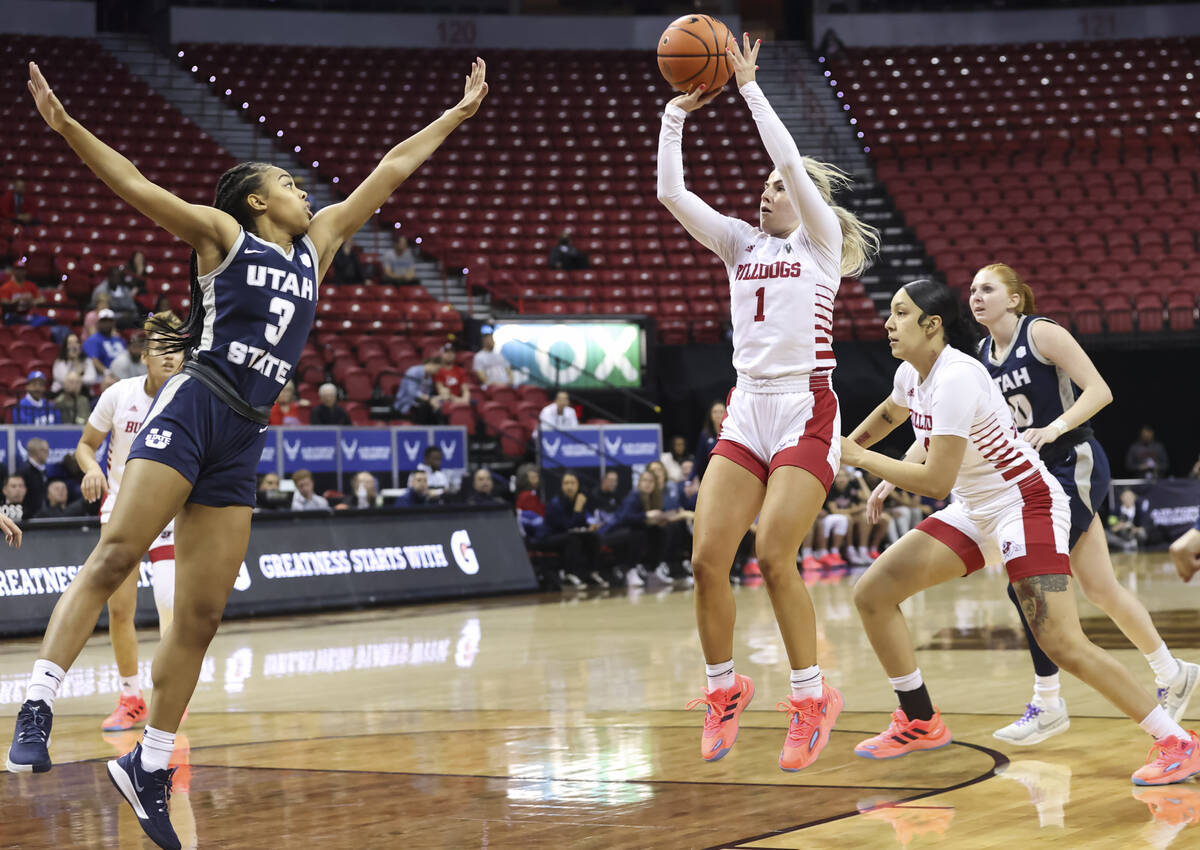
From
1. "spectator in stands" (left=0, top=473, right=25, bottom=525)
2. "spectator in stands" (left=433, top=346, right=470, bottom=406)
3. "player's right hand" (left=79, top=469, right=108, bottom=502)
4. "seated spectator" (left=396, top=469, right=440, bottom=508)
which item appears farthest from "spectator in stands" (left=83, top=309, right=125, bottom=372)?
"player's right hand" (left=79, top=469, right=108, bottom=502)

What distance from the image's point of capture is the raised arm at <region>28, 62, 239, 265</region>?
421 cm

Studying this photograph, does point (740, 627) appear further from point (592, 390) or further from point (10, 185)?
point (10, 185)

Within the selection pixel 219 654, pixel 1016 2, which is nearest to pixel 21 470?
pixel 219 654

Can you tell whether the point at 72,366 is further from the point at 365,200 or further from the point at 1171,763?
the point at 1171,763

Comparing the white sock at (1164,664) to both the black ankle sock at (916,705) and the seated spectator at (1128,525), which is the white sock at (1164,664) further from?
the seated spectator at (1128,525)

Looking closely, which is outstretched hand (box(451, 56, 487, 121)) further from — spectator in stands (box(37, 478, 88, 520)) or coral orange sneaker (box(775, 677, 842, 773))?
spectator in stands (box(37, 478, 88, 520))

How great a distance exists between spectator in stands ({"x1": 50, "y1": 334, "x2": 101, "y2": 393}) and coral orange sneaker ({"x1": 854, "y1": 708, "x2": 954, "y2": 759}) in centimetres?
1106

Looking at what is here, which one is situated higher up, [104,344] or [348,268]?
[348,268]

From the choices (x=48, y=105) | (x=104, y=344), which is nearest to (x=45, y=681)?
(x=48, y=105)

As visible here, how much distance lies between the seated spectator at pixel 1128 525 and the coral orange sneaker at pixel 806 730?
48.3ft

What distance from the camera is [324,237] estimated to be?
15.5 ft

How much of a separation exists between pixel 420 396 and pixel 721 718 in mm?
11817

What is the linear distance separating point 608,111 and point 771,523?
22763mm

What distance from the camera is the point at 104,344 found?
15430mm
